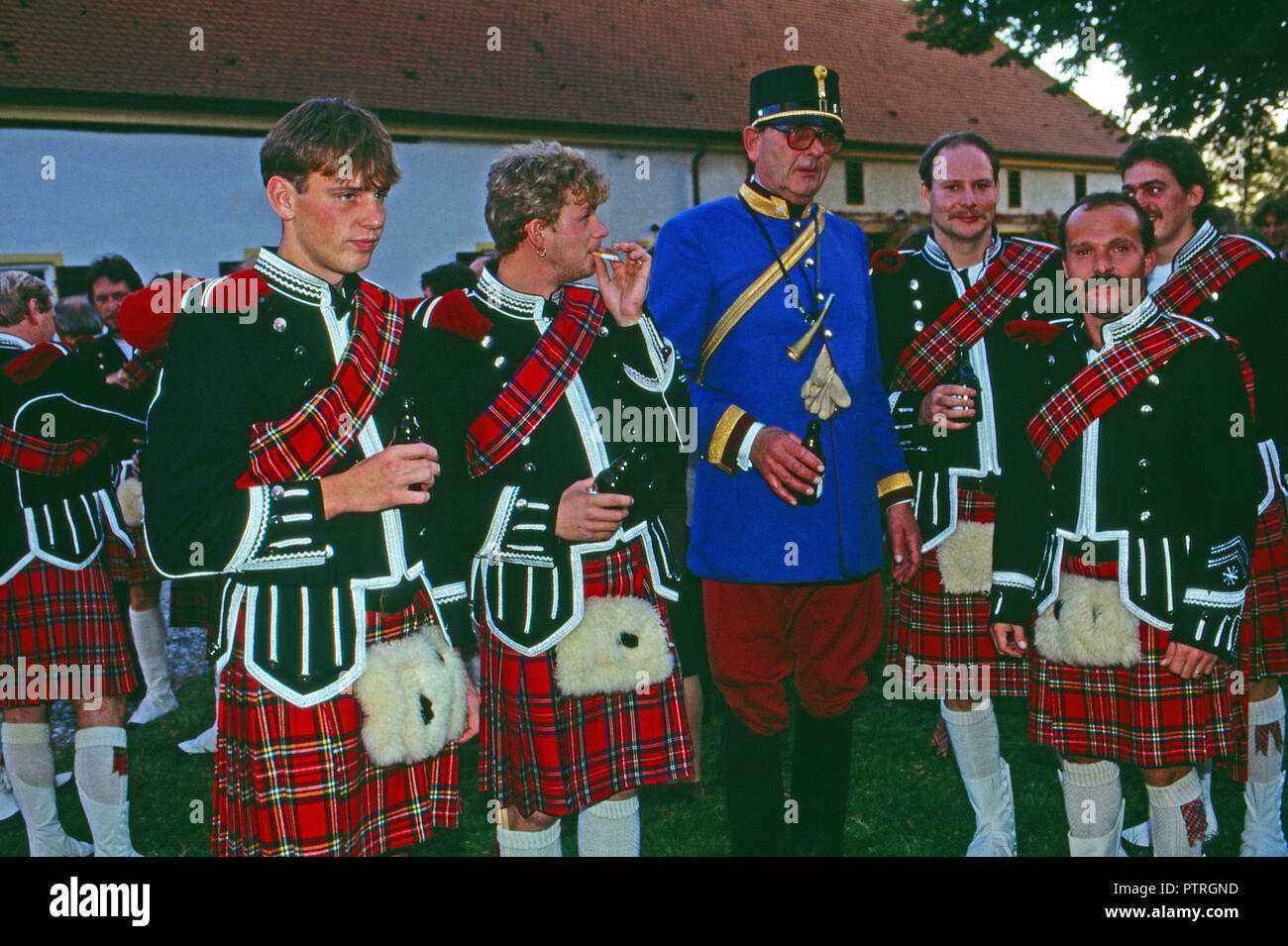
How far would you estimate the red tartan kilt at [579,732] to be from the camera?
3.07 meters

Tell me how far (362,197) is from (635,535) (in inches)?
49.2

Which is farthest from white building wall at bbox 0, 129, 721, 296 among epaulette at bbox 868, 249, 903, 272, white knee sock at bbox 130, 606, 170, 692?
epaulette at bbox 868, 249, 903, 272

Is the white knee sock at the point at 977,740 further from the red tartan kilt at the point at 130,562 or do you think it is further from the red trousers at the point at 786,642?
the red tartan kilt at the point at 130,562

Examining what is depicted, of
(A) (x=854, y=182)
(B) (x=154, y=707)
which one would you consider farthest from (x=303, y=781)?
(A) (x=854, y=182)

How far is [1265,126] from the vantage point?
1589 centimetres

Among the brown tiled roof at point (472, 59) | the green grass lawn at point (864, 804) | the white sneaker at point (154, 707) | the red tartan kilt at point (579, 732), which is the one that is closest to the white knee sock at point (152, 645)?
the white sneaker at point (154, 707)

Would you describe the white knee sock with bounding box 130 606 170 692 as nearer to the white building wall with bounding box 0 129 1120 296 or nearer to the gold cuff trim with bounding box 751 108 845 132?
the gold cuff trim with bounding box 751 108 845 132

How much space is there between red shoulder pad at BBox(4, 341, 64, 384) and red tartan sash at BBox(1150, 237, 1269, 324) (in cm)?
411

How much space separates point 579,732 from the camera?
122 inches

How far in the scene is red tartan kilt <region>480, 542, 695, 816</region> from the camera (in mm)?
3072

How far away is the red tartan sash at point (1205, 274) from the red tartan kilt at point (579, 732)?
2.36 m

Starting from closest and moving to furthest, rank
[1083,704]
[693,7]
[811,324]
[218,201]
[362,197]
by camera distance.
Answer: [362,197] → [1083,704] → [811,324] → [218,201] → [693,7]
